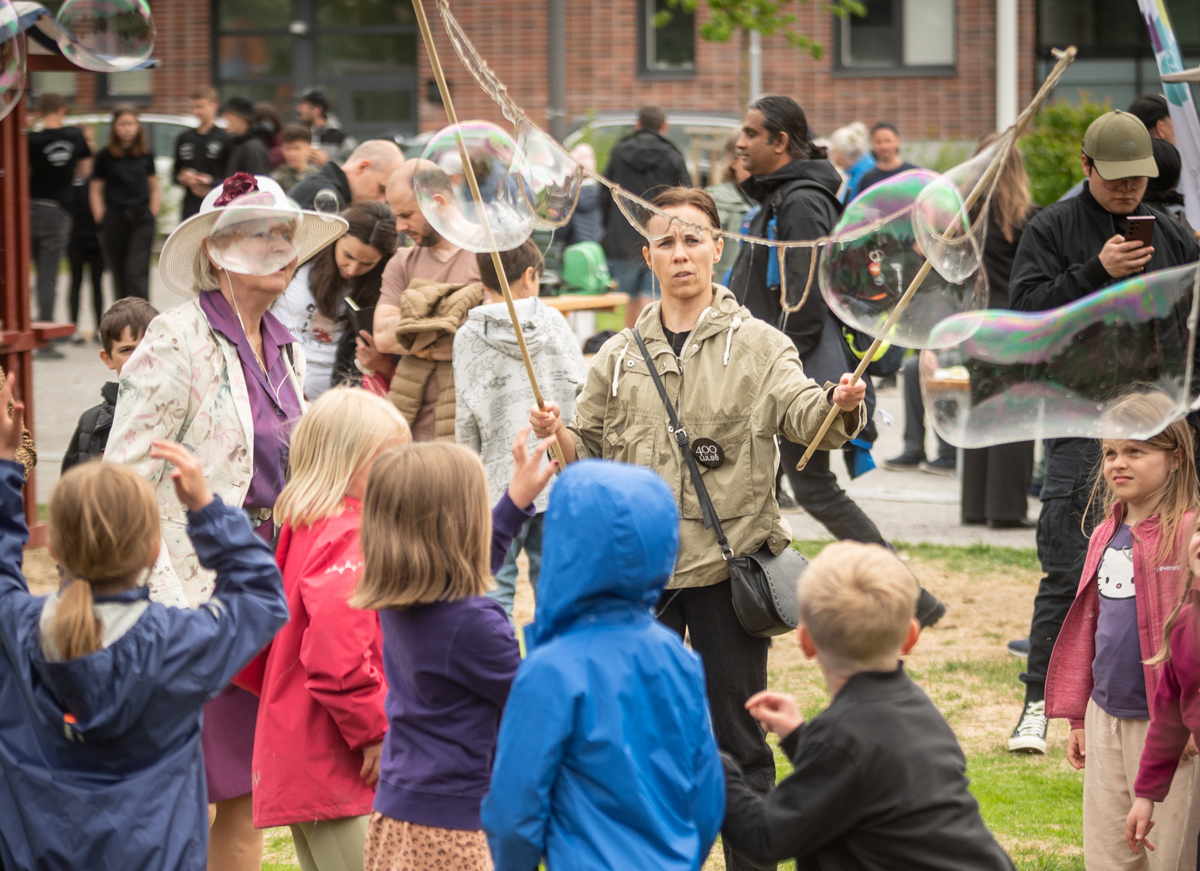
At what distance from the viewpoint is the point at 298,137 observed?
37.7ft

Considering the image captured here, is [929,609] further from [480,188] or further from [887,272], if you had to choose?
[480,188]

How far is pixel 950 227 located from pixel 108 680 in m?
2.56

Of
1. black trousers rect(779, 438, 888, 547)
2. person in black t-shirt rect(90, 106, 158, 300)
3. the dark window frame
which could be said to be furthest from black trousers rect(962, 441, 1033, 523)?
the dark window frame

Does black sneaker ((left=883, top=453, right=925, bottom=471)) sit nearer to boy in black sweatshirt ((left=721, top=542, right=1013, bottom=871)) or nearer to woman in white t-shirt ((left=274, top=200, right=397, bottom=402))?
woman in white t-shirt ((left=274, top=200, right=397, bottom=402))

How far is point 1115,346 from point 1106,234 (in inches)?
Result: 57.0

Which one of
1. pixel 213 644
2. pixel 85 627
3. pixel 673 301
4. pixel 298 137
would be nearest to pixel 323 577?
→ pixel 213 644

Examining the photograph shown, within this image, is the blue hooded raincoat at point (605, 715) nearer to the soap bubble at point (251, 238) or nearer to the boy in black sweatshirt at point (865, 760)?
the boy in black sweatshirt at point (865, 760)

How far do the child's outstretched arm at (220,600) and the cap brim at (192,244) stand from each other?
3.65 feet

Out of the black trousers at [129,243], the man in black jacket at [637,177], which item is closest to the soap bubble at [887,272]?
the man in black jacket at [637,177]

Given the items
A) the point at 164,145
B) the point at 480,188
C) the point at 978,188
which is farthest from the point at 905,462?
the point at 164,145

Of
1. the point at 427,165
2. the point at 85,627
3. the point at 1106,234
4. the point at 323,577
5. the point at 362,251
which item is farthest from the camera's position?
the point at 362,251

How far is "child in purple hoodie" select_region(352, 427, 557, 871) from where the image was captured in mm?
2922

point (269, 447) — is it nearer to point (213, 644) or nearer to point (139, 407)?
point (139, 407)

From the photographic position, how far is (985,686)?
19.3 ft
